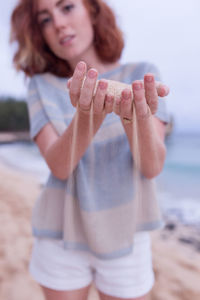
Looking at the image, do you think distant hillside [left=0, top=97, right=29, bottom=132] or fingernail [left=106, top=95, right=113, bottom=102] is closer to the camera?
fingernail [left=106, top=95, right=113, bottom=102]

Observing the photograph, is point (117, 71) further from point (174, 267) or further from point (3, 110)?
point (3, 110)

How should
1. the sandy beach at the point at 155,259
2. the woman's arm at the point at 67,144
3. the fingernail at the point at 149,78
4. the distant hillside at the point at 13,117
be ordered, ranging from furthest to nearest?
the distant hillside at the point at 13,117
the sandy beach at the point at 155,259
the woman's arm at the point at 67,144
the fingernail at the point at 149,78

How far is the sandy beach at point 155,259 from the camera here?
5.82 ft

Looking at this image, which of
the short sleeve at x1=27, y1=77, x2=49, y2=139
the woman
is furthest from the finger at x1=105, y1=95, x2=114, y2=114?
the short sleeve at x1=27, y1=77, x2=49, y2=139

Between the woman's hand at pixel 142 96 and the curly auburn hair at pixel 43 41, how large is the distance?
1.52ft

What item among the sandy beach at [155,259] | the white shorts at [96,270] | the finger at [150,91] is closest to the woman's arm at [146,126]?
the finger at [150,91]

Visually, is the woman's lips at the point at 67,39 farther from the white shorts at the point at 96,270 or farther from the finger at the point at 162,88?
the white shorts at the point at 96,270

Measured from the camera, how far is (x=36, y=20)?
0.93 meters

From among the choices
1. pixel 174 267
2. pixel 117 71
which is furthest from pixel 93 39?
pixel 174 267

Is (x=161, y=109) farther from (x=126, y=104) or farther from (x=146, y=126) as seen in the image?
(x=126, y=104)

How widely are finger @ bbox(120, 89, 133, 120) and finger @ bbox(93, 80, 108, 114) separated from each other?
4cm

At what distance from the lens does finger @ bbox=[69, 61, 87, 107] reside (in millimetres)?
452

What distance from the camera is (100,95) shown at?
1.53ft

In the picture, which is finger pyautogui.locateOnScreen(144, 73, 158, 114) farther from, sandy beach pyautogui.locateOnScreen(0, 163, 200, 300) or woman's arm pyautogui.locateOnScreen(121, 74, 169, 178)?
sandy beach pyautogui.locateOnScreen(0, 163, 200, 300)
